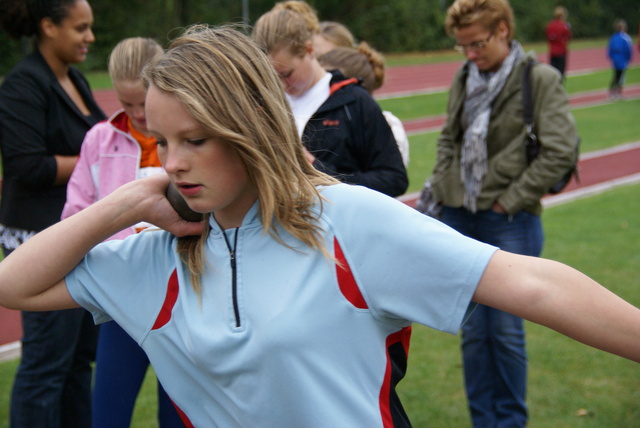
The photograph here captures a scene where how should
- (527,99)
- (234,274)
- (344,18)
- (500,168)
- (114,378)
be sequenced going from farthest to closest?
(344,18) → (500,168) → (527,99) → (114,378) → (234,274)

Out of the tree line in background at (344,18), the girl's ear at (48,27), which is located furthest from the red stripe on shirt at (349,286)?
the tree line in background at (344,18)

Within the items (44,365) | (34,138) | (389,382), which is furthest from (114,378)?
(389,382)

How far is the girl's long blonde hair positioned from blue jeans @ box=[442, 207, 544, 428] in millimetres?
2318

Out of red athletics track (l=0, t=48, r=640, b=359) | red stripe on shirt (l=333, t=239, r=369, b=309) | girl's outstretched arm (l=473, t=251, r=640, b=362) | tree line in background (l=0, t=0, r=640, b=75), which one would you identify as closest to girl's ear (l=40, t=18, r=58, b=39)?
red athletics track (l=0, t=48, r=640, b=359)

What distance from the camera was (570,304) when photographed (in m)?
1.47

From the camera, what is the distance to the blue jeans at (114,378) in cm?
313

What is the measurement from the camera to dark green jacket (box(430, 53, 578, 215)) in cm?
380

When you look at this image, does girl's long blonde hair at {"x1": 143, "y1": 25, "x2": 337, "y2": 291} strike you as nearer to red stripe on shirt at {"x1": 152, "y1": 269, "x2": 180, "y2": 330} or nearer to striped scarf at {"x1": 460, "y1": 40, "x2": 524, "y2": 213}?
red stripe on shirt at {"x1": 152, "y1": 269, "x2": 180, "y2": 330}

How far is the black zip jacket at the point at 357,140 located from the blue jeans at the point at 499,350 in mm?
719

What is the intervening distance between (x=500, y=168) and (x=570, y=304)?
2557 mm

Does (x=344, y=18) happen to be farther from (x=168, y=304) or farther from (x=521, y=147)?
(x=168, y=304)

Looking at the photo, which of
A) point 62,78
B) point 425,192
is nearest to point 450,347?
point 425,192

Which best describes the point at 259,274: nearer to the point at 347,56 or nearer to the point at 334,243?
the point at 334,243

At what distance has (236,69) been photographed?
1688 millimetres
